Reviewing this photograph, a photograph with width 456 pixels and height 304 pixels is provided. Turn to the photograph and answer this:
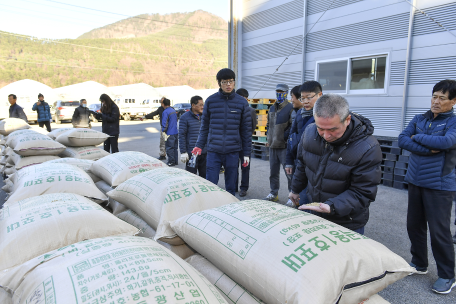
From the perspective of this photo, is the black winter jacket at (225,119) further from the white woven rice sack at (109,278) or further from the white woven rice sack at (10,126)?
the white woven rice sack at (10,126)

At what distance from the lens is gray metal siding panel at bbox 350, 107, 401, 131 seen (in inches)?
238

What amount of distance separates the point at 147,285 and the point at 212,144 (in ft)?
8.41

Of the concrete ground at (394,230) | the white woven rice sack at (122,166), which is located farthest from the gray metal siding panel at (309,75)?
the white woven rice sack at (122,166)

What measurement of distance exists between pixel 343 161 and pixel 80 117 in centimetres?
832

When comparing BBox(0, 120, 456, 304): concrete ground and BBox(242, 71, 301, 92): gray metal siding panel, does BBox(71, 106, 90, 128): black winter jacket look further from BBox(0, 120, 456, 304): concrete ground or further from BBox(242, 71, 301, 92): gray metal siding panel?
BBox(242, 71, 301, 92): gray metal siding panel

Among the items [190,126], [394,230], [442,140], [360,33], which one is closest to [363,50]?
[360,33]

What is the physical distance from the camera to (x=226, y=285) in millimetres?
1527

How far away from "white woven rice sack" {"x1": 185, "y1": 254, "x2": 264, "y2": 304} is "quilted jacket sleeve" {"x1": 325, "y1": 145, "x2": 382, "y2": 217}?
2.25ft

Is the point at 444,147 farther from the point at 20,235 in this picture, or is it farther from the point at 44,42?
the point at 44,42

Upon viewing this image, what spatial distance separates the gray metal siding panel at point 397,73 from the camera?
5.93m

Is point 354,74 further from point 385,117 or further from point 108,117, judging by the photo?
point 108,117

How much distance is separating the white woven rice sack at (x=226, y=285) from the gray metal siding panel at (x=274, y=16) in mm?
7655

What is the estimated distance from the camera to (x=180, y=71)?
81.4m

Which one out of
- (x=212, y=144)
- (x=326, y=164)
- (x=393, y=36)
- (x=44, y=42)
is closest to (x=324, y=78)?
(x=393, y=36)
